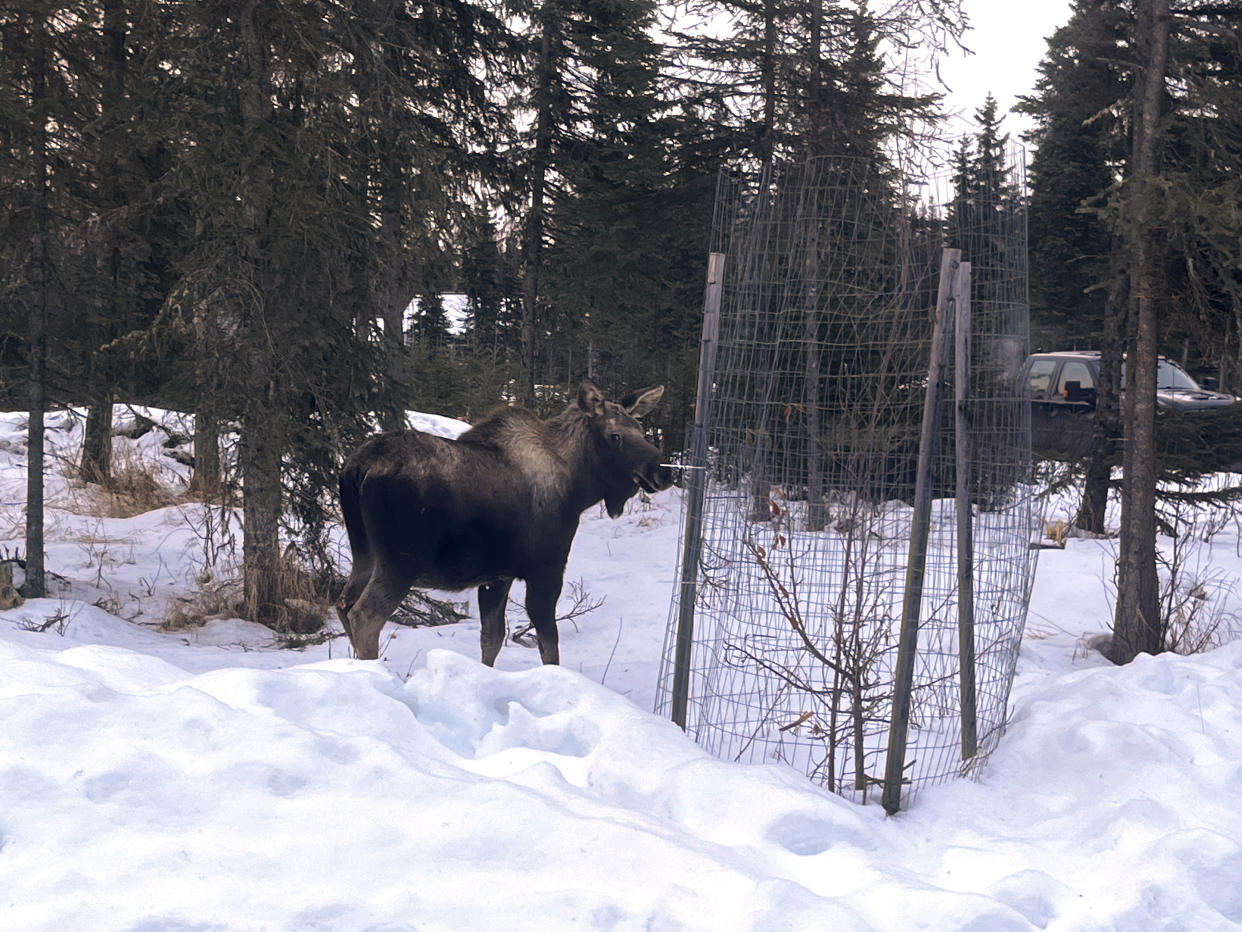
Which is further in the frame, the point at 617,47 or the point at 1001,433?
the point at 617,47

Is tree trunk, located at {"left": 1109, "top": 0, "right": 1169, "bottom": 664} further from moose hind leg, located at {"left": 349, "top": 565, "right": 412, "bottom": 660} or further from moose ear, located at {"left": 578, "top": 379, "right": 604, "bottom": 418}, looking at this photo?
moose hind leg, located at {"left": 349, "top": 565, "right": 412, "bottom": 660}

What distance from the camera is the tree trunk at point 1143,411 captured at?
721 centimetres

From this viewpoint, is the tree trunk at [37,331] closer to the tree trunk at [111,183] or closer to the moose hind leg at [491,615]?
the tree trunk at [111,183]

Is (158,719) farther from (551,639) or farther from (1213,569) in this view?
(1213,569)

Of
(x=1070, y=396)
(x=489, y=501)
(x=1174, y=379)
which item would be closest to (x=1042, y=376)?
(x=1070, y=396)

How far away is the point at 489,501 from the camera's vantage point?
5910 millimetres

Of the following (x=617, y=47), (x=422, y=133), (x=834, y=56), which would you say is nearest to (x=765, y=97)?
(x=834, y=56)

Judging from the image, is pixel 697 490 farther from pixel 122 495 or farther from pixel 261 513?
pixel 122 495

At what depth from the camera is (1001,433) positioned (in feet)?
18.4

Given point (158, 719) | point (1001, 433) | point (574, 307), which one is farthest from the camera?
point (574, 307)

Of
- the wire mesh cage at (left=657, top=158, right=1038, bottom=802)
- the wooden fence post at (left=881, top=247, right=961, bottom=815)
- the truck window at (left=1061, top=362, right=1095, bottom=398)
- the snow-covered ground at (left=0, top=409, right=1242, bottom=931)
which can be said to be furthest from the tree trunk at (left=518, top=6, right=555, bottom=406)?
the wooden fence post at (left=881, top=247, right=961, bottom=815)

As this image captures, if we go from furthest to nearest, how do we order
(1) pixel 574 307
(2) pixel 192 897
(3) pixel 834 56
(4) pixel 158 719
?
(1) pixel 574 307, (3) pixel 834 56, (4) pixel 158 719, (2) pixel 192 897

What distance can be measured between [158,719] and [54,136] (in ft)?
18.5

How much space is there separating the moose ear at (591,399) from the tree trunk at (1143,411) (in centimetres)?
388
